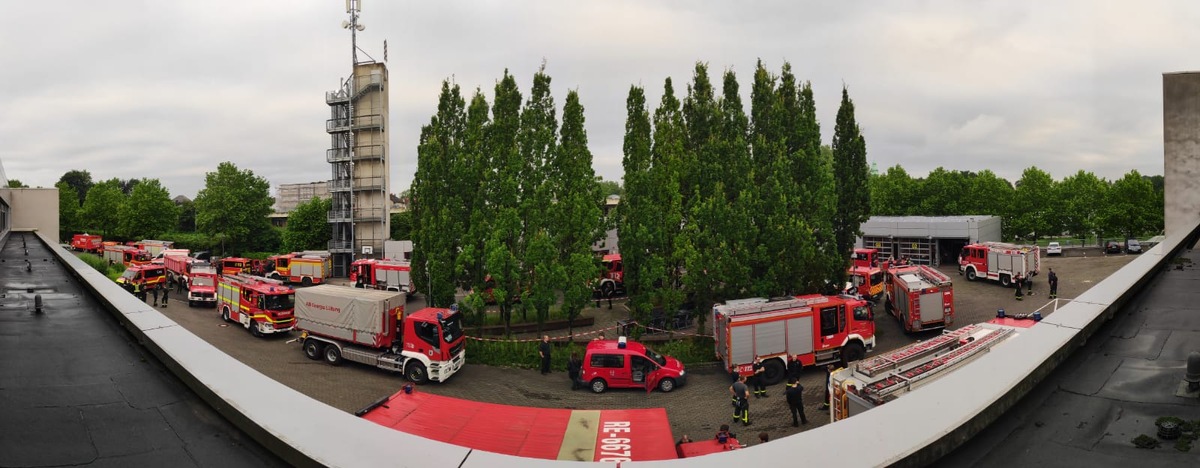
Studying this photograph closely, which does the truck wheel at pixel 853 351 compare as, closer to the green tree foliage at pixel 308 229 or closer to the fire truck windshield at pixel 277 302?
the fire truck windshield at pixel 277 302

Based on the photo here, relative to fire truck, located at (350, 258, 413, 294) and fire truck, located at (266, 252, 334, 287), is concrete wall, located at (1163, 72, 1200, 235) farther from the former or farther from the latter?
fire truck, located at (266, 252, 334, 287)

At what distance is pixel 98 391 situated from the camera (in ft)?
15.1

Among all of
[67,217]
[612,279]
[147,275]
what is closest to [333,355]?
[612,279]

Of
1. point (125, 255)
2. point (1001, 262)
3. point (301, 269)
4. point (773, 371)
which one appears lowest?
point (773, 371)

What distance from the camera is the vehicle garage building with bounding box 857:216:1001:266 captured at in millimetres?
40031

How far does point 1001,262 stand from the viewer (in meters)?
31.7

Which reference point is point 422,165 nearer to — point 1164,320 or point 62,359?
point 62,359

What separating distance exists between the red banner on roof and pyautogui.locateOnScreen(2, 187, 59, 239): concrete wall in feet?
183

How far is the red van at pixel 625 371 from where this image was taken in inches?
648

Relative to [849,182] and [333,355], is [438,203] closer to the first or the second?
[333,355]

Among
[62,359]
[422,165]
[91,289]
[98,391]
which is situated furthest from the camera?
[422,165]

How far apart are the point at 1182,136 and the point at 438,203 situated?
2397 centimetres

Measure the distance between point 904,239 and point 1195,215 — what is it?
29580 mm

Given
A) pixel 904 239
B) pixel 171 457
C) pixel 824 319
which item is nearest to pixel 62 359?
pixel 171 457
